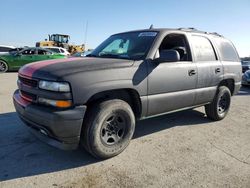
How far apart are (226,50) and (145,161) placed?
3.48 meters

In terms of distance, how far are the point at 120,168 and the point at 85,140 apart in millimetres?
587

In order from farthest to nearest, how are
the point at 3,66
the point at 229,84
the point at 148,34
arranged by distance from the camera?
the point at 3,66
the point at 229,84
the point at 148,34

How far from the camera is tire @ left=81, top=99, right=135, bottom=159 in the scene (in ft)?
10.5

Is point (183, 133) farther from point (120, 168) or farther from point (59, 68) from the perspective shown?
point (59, 68)

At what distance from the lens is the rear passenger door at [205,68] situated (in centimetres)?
462

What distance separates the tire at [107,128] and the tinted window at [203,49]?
78.9 inches

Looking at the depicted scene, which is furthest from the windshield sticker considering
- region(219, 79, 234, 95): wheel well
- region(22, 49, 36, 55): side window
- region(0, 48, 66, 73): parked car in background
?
region(22, 49, 36, 55): side window

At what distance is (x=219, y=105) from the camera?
217 inches

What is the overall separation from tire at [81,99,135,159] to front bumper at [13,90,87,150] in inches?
6.5

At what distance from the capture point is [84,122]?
3.20 meters

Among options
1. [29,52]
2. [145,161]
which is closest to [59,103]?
[145,161]

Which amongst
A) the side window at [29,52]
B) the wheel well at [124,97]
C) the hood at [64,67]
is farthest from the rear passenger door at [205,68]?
the side window at [29,52]

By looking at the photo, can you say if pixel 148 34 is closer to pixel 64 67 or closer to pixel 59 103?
pixel 64 67

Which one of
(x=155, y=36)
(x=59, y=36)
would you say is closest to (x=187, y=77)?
(x=155, y=36)
